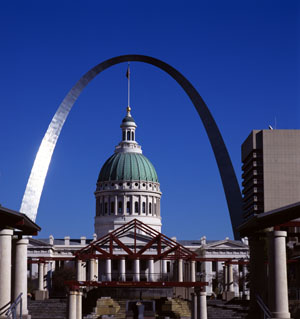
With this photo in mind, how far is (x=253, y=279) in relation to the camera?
129ft

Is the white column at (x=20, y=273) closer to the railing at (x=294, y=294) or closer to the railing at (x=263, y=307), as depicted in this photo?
the railing at (x=263, y=307)

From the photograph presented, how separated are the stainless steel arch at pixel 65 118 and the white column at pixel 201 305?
4553 cm

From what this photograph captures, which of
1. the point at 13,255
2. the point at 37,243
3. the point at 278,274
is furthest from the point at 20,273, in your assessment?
the point at 37,243

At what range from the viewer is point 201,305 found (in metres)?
59.5

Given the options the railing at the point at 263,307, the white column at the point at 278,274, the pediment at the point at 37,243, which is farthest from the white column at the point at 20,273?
the pediment at the point at 37,243

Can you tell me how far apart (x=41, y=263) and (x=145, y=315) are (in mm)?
77132

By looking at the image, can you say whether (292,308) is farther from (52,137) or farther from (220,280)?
(220,280)

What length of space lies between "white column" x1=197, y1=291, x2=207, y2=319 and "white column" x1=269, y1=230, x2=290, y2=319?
2496 cm

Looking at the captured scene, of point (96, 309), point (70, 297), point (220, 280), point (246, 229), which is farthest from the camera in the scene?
point (220, 280)

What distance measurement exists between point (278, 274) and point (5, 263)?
40.1 feet

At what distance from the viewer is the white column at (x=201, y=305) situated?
194 feet

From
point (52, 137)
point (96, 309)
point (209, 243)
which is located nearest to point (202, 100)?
point (52, 137)

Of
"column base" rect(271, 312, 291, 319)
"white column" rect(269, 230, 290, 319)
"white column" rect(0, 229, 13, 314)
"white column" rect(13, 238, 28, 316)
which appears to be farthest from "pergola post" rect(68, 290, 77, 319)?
"column base" rect(271, 312, 291, 319)

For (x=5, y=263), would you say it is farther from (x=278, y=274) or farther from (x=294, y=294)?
(x=294, y=294)
